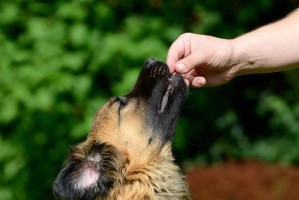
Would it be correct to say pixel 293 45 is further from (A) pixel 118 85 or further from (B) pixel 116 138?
(A) pixel 118 85

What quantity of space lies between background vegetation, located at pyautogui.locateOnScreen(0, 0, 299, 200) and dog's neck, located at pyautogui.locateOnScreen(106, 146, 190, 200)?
3340 millimetres

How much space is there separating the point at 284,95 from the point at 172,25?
2343mm

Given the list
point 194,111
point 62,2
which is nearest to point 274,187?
point 194,111

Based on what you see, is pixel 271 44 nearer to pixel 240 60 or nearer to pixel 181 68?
pixel 240 60

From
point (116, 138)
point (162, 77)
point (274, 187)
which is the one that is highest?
point (162, 77)

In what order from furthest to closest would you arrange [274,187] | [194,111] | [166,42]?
[194,111] < [166,42] < [274,187]

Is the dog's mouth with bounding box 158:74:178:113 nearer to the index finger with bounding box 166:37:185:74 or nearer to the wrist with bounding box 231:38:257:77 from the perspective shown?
the index finger with bounding box 166:37:185:74

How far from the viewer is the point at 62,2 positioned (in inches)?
418

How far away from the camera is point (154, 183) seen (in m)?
6.68

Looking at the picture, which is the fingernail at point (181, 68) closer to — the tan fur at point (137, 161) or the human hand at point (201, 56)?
the human hand at point (201, 56)

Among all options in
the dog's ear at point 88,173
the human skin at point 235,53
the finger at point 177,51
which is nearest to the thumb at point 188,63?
the human skin at point 235,53

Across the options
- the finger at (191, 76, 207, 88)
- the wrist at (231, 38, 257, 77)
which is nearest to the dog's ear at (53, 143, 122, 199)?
the finger at (191, 76, 207, 88)

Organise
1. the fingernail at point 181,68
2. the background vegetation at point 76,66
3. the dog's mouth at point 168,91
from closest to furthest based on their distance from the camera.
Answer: the fingernail at point 181,68, the dog's mouth at point 168,91, the background vegetation at point 76,66

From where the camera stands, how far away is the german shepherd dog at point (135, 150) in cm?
650
